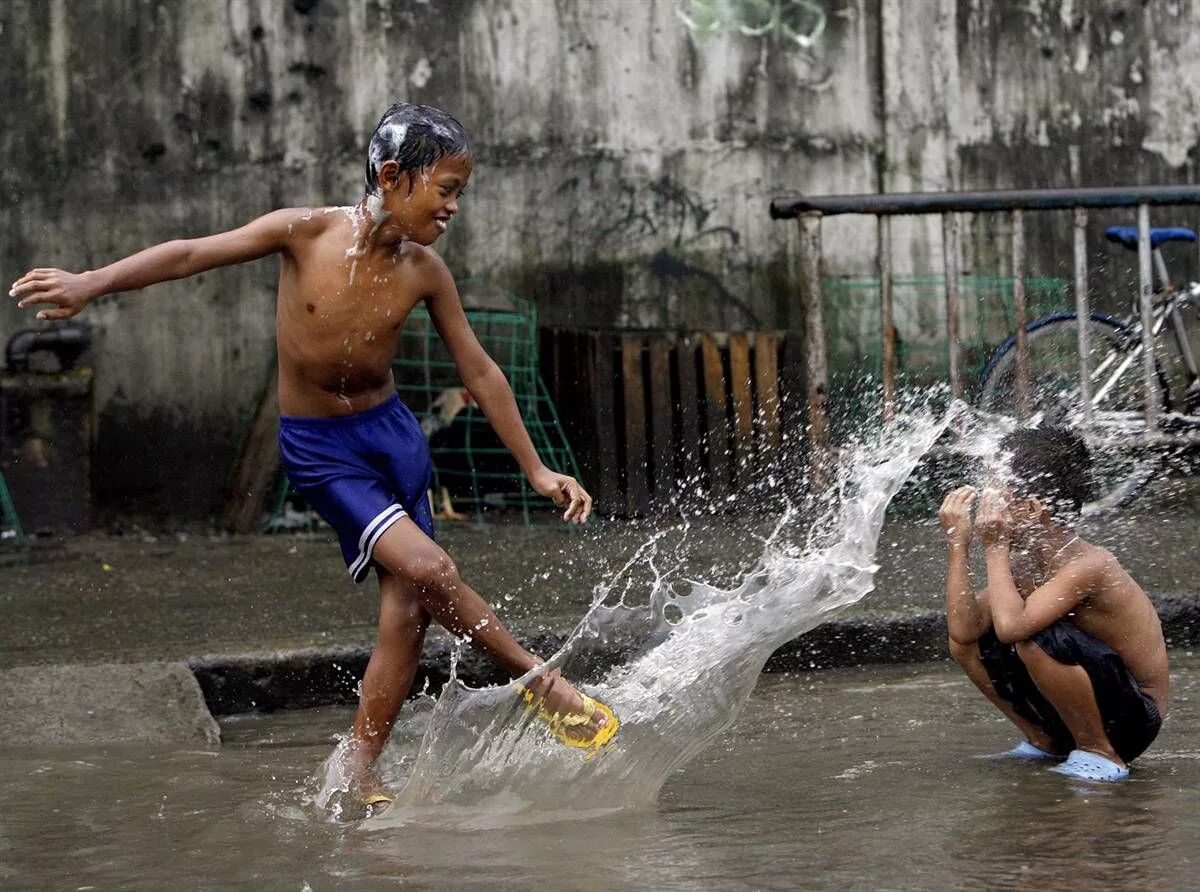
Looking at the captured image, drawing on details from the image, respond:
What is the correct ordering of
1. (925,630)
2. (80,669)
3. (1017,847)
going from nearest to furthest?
(1017,847), (80,669), (925,630)

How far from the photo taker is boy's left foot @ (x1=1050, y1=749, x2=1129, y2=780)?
3.74 m

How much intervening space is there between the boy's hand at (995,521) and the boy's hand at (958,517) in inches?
1.1

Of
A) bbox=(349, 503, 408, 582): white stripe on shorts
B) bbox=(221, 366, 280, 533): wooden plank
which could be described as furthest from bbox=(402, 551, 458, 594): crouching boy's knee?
bbox=(221, 366, 280, 533): wooden plank

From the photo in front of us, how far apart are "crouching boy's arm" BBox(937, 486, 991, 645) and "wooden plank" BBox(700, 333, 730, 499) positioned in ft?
12.6

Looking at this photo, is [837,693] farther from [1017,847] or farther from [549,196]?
[549,196]

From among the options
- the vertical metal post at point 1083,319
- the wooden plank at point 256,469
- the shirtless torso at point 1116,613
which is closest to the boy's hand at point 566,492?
the shirtless torso at point 1116,613

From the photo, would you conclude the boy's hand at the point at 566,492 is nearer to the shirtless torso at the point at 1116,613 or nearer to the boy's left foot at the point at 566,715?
the boy's left foot at the point at 566,715

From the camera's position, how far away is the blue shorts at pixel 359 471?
3.76 metres

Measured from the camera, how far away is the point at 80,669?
15.7 ft

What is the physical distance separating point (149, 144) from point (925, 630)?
4531mm

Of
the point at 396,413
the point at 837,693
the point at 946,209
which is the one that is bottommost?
the point at 837,693

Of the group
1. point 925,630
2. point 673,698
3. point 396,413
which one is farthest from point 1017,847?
point 925,630

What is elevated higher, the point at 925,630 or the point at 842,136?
the point at 842,136

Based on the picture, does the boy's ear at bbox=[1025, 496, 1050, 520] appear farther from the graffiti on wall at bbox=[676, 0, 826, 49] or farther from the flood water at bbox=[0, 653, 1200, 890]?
the graffiti on wall at bbox=[676, 0, 826, 49]
